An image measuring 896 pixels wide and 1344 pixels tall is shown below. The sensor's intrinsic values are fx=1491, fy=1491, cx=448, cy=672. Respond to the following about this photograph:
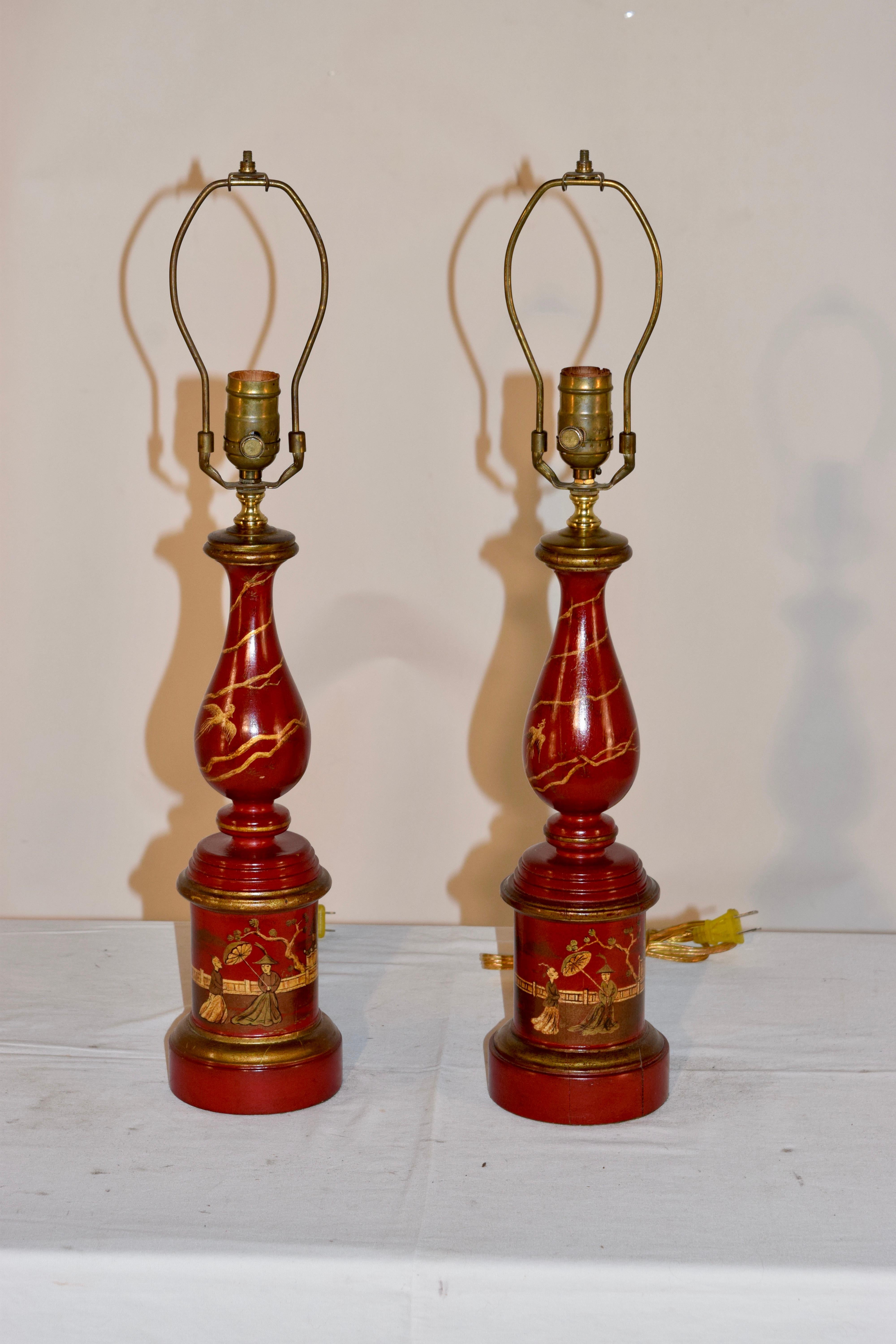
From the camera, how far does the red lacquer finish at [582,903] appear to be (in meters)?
1.01

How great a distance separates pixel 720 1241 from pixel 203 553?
2.62 feet

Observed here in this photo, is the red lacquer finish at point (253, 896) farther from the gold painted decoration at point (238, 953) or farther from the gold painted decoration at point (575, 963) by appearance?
A: the gold painted decoration at point (575, 963)

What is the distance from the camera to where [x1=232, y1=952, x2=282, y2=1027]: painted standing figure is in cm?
103

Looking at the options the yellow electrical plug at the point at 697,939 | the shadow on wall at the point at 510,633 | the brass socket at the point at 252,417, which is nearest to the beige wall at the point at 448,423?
the shadow on wall at the point at 510,633

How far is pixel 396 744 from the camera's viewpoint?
1453mm

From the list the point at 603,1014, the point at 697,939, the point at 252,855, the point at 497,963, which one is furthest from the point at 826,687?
the point at 252,855

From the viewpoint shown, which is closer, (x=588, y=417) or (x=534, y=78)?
(x=588, y=417)

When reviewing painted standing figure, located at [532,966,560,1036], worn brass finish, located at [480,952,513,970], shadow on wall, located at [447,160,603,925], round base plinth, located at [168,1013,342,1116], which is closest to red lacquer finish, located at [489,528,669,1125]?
painted standing figure, located at [532,966,560,1036]

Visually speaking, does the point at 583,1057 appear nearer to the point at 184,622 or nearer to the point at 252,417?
the point at 252,417

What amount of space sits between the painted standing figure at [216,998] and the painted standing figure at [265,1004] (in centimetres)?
1

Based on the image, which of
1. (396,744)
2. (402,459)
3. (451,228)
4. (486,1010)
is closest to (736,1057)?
(486,1010)

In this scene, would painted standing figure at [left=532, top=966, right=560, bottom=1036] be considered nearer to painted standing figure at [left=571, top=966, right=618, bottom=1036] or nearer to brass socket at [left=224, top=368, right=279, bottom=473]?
painted standing figure at [left=571, top=966, right=618, bottom=1036]

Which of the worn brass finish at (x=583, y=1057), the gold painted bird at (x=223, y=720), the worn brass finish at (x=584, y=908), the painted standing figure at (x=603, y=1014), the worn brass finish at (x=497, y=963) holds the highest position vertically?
the gold painted bird at (x=223, y=720)

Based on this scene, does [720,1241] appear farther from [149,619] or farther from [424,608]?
[149,619]
